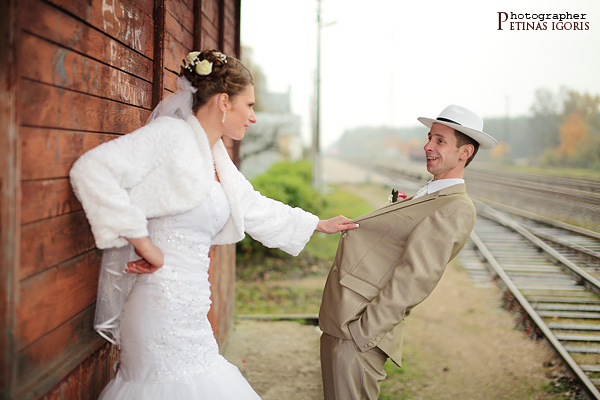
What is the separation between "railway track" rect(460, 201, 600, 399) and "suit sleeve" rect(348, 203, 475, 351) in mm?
3057

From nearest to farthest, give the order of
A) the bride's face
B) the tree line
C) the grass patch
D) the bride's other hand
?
1. the bride's face
2. the bride's other hand
3. the grass patch
4. the tree line

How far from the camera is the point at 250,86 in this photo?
8.32 feet

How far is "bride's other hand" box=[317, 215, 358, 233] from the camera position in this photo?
3127 millimetres

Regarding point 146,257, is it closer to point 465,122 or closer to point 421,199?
point 421,199

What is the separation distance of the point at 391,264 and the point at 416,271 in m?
0.26

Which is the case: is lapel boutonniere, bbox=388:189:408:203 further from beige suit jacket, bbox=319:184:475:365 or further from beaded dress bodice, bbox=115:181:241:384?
beaded dress bodice, bbox=115:181:241:384

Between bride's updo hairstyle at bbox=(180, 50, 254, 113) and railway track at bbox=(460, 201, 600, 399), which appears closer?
bride's updo hairstyle at bbox=(180, 50, 254, 113)

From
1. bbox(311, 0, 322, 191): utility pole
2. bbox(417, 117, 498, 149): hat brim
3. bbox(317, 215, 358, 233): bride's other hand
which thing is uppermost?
bbox(311, 0, 322, 191): utility pole

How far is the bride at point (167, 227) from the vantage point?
2020mm

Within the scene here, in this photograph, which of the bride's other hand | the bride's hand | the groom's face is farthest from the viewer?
the bride's other hand

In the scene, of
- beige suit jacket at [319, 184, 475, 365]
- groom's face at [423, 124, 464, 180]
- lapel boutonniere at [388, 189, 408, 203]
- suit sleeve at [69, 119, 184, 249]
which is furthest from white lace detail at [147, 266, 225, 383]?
groom's face at [423, 124, 464, 180]

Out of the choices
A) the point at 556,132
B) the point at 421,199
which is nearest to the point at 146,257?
the point at 421,199

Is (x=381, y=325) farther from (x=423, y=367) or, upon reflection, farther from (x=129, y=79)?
(x=423, y=367)

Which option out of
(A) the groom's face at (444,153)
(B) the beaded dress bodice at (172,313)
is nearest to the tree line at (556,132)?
(A) the groom's face at (444,153)
